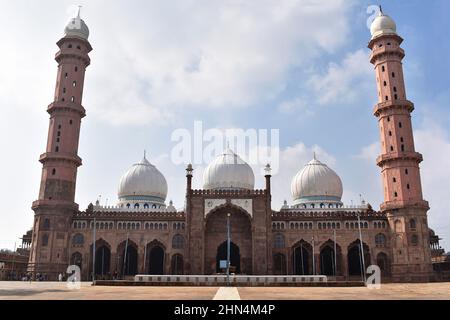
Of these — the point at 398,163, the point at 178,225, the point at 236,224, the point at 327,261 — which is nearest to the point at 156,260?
the point at 178,225

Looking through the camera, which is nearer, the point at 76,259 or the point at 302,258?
the point at 76,259

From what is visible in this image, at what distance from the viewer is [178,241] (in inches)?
1970

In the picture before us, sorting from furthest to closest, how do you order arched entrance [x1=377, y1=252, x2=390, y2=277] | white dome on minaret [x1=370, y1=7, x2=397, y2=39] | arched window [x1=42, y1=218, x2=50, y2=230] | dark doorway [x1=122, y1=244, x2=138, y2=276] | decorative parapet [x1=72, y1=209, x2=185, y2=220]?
white dome on minaret [x1=370, y1=7, x2=397, y2=39] < dark doorway [x1=122, y1=244, x2=138, y2=276] < decorative parapet [x1=72, y1=209, x2=185, y2=220] < arched entrance [x1=377, y1=252, x2=390, y2=277] < arched window [x1=42, y1=218, x2=50, y2=230]

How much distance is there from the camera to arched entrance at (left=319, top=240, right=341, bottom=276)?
49.4m

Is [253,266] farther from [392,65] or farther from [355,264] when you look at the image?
[392,65]

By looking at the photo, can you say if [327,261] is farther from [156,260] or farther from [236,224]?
[156,260]

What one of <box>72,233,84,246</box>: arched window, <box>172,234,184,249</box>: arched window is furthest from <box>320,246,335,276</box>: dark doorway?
<box>72,233,84,246</box>: arched window

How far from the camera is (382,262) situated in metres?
48.3

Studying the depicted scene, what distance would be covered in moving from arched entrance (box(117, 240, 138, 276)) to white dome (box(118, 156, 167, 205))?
957cm

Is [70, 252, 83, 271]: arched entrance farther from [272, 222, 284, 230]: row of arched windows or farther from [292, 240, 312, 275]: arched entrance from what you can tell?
[292, 240, 312, 275]: arched entrance

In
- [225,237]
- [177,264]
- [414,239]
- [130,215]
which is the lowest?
[177,264]

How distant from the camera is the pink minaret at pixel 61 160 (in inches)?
1857

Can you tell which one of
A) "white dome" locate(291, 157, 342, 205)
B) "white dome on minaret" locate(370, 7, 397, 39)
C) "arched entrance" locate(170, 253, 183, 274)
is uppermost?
"white dome on minaret" locate(370, 7, 397, 39)

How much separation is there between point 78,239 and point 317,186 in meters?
31.8
